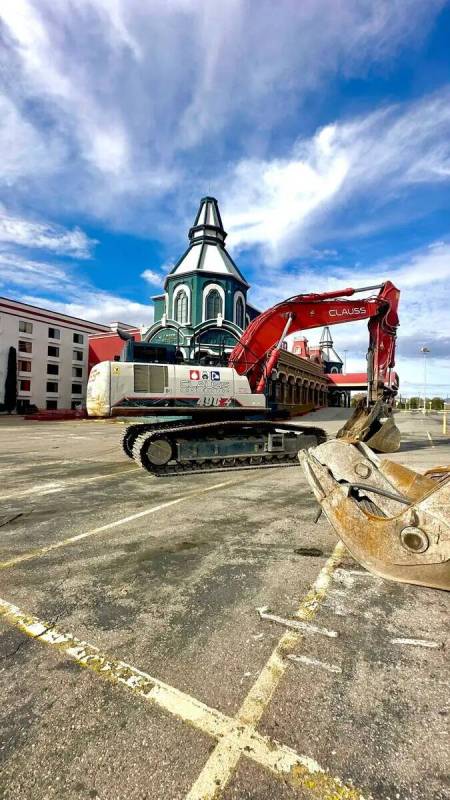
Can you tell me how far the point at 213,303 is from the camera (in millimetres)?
45031

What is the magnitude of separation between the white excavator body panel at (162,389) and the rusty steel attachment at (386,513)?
595 centimetres

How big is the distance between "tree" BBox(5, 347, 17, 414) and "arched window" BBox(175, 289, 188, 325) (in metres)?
18.9

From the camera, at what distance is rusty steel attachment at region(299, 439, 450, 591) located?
2.70m

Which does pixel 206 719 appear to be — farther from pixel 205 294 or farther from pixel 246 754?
pixel 205 294

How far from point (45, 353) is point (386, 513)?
49.3 meters

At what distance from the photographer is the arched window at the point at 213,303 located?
44.8 m

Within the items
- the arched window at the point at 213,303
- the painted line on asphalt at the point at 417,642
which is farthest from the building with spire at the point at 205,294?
the painted line on asphalt at the point at 417,642

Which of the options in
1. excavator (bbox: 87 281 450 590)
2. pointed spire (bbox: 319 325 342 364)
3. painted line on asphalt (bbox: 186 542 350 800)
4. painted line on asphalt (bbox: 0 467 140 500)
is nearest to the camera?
painted line on asphalt (bbox: 186 542 350 800)

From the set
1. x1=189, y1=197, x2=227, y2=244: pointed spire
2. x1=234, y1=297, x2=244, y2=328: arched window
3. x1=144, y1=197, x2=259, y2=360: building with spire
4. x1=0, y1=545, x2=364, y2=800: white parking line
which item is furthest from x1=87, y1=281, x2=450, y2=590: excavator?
x1=189, y1=197, x2=227, y2=244: pointed spire

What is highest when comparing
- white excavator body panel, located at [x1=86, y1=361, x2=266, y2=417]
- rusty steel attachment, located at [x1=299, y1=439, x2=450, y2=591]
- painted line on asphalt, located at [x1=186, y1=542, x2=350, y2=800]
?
white excavator body panel, located at [x1=86, y1=361, x2=266, y2=417]

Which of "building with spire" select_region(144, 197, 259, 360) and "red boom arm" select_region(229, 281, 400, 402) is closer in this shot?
"red boom arm" select_region(229, 281, 400, 402)

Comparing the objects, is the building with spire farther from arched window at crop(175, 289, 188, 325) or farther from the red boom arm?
the red boom arm

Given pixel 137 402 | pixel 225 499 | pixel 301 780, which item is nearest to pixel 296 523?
pixel 225 499

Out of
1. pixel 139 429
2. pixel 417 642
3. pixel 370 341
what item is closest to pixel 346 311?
pixel 370 341
